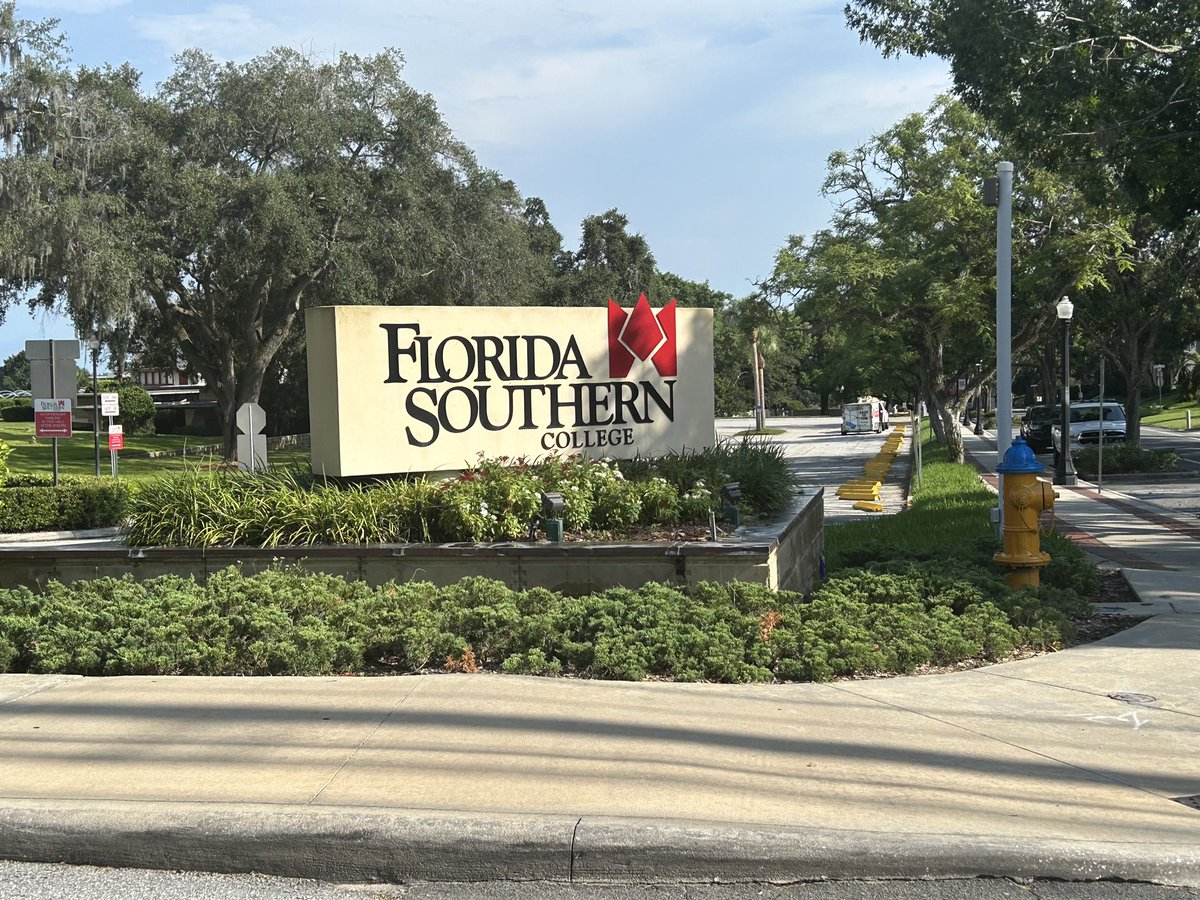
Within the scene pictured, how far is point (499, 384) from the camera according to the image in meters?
11.0

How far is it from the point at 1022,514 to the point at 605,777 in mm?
5672

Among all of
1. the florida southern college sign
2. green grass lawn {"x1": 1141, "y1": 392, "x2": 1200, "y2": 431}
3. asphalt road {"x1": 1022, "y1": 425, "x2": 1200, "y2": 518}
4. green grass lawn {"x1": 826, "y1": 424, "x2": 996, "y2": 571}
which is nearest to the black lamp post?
asphalt road {"x1": 1022, "y1": 425, "x2": 1200, "y2": 518}

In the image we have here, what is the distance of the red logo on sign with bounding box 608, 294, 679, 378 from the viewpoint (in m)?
11.4

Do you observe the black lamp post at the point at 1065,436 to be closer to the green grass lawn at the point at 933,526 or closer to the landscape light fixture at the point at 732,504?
the green grass lawn at the point at 933,526

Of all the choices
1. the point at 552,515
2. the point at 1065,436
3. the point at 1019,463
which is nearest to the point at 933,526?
the point at 1019,463

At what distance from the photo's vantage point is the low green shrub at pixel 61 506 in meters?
18.4

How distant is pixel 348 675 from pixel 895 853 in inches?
154

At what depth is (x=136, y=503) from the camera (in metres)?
10.1

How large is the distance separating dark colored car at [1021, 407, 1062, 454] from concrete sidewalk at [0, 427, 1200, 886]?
3444 cm

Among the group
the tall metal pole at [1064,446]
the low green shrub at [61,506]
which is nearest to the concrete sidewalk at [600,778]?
the low green shrub at [61,506]

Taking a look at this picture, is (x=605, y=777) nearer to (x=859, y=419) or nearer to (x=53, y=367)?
(x=53, y=367)

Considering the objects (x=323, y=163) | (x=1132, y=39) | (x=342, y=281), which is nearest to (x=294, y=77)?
(x=323, y=163)

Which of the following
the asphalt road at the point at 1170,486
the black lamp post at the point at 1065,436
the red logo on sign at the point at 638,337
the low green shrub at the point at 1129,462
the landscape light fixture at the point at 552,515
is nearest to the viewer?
the landscape light fixture at the point at 552,515

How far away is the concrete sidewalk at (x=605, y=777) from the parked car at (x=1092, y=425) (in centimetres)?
3052
